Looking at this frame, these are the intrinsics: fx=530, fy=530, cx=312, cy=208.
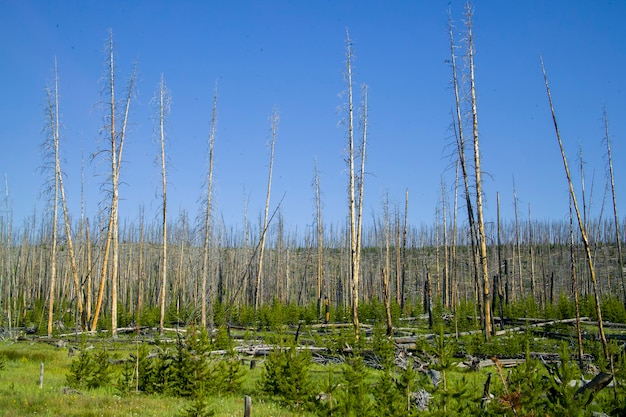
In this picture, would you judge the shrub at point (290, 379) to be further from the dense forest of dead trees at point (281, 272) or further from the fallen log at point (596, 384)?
the dense forest of dead trees at point (281, 272)

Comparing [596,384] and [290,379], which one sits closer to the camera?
[596,384]

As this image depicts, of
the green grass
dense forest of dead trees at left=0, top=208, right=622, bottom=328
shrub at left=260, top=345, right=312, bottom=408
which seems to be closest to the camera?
the green grass

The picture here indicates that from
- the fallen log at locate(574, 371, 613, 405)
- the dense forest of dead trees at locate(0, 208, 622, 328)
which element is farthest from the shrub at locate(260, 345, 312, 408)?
the dense forest of dead trees at locate(0, 208, 622, 328)

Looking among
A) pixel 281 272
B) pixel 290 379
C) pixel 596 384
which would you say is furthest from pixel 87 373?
pixel 281 272

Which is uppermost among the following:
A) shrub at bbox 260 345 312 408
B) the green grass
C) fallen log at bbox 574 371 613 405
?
fallen log at bbox 574 371 613 405

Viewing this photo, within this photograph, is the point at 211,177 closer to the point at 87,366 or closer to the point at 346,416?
the point at 87,366

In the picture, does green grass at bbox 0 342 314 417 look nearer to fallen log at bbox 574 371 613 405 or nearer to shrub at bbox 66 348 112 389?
shrub at bbox 66 348 112 389

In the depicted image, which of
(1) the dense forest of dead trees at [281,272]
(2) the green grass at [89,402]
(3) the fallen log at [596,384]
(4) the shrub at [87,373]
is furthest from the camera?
(1) the dense forest of dead trees at [281,272]

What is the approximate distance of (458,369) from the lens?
14.9 meters

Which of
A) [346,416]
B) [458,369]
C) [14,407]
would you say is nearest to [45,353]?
[14,407]

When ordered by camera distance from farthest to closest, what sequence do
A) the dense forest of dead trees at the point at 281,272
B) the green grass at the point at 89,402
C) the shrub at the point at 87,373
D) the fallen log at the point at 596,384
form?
the dense forest of dead trees at the point at 281,272 < the shrub at the point at 87,373 < the green grass at the point at 89,402 < the fallen log at the point at 596,384

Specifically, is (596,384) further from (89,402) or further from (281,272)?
(281,272)

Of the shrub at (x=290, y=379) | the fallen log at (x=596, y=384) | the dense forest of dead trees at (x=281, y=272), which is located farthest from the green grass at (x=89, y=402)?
the dense forest of dead trees at (x=281, y=272)

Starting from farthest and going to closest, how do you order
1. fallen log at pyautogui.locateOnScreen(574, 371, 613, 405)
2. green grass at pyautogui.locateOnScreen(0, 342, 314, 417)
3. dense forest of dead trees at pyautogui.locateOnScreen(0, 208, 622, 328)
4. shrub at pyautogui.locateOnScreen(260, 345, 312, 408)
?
dense forest of dead trees at pyautogui.locateOnScreen(0, 208, 622, 328), shrub at pyautogui.locateOnScreen(260, 345, 312, 408), green grass at pyautogui.locateOnScreen(0, 342, 314, 417), fallen log at pyautogui.locateOnScreen(574, 371, 613, 405)
